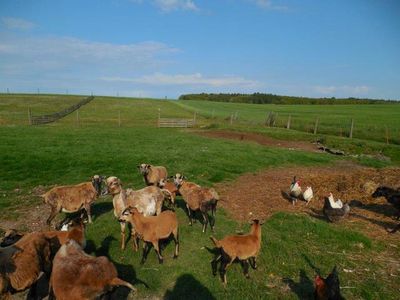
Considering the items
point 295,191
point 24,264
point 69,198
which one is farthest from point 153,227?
point 295,191

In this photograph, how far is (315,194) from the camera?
16.2 metres

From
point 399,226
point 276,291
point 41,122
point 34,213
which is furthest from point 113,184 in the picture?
point 41,122

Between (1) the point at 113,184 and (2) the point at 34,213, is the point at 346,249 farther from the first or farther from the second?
(2) the point at 34,213

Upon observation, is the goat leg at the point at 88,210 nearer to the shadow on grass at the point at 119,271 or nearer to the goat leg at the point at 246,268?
the shadow on grass at the point at 119,271

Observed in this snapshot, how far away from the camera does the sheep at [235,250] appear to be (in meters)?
8.80

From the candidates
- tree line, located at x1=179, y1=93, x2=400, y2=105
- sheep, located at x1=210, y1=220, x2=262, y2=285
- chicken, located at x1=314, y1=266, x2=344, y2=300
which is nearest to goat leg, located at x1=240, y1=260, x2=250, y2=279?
sheep, located at x1=210, y1=220, x2=262, y2=285

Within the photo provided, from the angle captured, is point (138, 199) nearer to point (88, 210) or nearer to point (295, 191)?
point (88, 210)

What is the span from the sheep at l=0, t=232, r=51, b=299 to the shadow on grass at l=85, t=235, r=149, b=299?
174 cm

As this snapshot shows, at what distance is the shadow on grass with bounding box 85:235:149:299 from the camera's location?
8211 mm

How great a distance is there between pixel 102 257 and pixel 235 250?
10.7ft

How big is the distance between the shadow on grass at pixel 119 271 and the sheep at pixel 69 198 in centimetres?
188

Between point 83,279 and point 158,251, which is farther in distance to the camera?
point 158,251

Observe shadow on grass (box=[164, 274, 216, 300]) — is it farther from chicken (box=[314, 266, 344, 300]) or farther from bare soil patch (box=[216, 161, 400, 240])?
bare soil patch (box=[216, 161, 400, 240])

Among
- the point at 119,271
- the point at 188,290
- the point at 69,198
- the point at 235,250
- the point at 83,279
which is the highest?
the point at 83,279
